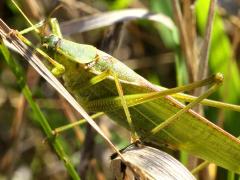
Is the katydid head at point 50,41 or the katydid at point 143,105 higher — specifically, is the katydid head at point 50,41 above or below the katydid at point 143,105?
above

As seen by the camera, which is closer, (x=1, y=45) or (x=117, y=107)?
(x=1, y=45)

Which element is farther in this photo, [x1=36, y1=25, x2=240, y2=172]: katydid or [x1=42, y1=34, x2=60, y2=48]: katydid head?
[x1=42, y1=34, x2=60, y2=48]: katydid head

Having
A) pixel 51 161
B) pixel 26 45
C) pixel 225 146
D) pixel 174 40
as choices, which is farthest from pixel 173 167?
pixel 51 161

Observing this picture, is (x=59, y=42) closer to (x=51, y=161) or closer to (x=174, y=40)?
(x=174, y=40)

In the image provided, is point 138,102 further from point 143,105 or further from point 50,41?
point 50,41

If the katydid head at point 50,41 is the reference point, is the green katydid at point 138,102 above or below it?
below

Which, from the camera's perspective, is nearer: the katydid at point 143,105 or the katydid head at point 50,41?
the katydid at point 143,105

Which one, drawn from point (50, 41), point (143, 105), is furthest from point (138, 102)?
point (50, 41)

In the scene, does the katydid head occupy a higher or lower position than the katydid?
higher
